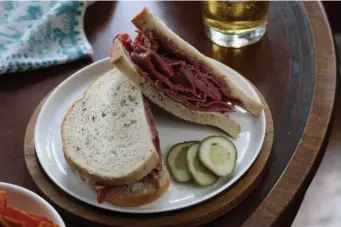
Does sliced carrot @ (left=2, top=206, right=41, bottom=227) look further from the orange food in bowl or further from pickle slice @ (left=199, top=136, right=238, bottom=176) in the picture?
pickle slice @ (left=199, top=136, right=238, bottom=176)

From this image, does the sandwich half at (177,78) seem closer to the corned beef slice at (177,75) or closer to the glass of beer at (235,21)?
the corned beef slice at (177,75)

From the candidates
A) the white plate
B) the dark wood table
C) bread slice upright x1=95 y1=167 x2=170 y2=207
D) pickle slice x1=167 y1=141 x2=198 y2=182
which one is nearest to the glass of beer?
the dark wood table

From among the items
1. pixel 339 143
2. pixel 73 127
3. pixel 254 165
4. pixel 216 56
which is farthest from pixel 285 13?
pixel 73 127

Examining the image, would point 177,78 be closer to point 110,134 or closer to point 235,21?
point 110,134

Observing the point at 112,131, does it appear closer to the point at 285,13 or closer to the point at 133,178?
the point at 133,178

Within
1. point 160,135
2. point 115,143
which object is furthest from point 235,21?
point 115,143
